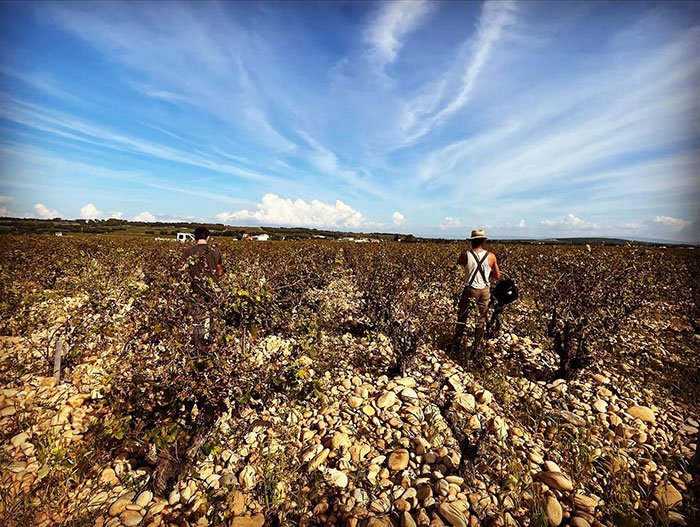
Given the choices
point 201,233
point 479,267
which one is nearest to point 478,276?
point 479,267

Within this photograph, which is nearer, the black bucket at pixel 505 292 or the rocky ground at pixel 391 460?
the rocky ground at pixel 391 460

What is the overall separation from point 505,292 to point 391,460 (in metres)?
3.72

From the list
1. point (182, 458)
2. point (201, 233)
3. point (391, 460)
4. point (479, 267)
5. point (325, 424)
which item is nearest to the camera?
point (182, 458)

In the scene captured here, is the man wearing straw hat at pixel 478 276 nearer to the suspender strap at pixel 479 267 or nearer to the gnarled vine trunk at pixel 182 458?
the suspender strap at pixel 479 267

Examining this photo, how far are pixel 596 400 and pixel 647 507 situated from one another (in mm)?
1932

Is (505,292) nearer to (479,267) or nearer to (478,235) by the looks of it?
(479,267)

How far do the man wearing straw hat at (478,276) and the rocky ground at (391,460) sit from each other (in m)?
1.09

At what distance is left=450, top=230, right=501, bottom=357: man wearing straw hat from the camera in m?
5.49

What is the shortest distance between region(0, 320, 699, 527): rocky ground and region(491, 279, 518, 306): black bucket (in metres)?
1.51

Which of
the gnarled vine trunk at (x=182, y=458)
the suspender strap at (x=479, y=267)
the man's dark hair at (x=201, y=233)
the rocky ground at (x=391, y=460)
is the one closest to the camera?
the rocky ground at (x=391, y=460)

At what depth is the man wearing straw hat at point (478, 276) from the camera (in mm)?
5492

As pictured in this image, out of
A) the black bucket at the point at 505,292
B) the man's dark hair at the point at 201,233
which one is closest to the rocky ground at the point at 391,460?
the black bucket at the point at 505,292

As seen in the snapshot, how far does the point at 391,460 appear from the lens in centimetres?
344

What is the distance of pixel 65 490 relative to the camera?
2.98m
